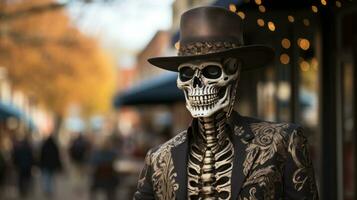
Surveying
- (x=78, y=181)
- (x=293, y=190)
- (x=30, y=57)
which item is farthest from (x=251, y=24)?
(x=30, y=57)

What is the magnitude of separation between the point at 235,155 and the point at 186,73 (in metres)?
0.44

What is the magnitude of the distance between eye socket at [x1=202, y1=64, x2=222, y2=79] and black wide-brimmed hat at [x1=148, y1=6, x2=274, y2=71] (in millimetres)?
57

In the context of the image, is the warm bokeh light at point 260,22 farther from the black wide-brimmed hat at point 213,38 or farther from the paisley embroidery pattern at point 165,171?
the paisley embroidery pattern at point 165,171

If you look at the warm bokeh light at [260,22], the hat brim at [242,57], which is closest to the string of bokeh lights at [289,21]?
the warm bokeh light at [260,22]

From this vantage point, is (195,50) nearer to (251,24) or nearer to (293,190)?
(293,190)

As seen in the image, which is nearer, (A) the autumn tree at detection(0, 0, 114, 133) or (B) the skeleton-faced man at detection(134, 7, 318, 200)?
(B) the skeleton-faced man at detection(134, 7, 318, 200)

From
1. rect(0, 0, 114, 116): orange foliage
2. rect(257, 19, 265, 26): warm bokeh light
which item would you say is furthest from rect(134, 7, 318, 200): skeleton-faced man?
rect(0, 0, 114, 116): orange foliage

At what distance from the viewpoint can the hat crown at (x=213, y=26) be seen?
11.1 ft

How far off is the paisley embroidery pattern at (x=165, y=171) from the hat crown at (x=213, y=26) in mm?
450

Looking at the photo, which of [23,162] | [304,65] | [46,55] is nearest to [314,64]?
[304,65]

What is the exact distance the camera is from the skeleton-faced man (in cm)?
322

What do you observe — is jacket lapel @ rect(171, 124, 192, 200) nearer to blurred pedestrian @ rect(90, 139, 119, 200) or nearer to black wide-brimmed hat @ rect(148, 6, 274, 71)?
black wide-brimmed hat @ rect(148, 6, 274, 71)

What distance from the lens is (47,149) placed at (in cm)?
1781

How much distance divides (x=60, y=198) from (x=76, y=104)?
123 feet
